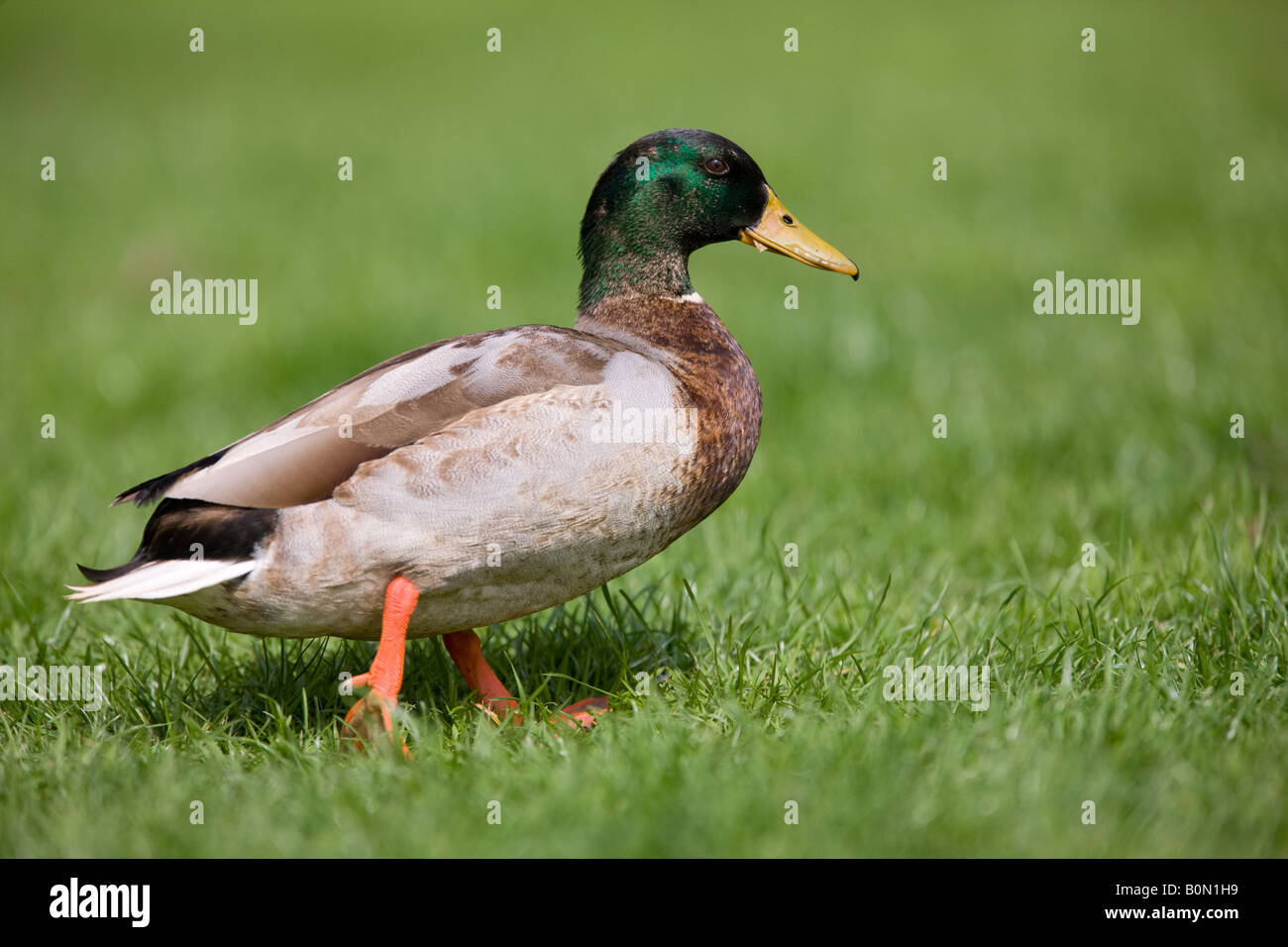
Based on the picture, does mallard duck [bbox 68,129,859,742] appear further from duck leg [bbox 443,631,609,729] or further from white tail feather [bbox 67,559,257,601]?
duck leg [bbox 443,631,609,729]

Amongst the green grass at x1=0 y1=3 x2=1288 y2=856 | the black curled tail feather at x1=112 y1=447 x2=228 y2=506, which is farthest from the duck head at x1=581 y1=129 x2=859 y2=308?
Answer: the black curled tail feather at x1=112 y1=447 x2=228 y2=506

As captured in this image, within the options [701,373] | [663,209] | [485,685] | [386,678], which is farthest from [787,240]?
[386,678]

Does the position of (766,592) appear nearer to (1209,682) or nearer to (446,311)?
(1209,682)

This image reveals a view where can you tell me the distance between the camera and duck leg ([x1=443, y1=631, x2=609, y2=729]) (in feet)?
10.8

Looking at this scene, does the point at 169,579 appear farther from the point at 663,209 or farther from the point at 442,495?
the point at 663,209

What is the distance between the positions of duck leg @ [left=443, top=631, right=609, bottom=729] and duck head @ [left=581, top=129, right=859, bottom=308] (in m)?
1.02

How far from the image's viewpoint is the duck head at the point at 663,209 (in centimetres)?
339

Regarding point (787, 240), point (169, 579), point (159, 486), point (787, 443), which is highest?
point (787, 240)

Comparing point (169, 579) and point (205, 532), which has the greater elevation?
point (205, 532)

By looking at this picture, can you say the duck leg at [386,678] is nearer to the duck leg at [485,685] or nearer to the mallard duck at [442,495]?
the mallard duck at [442,495]

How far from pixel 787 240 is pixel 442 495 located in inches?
51.6

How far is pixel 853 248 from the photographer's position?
803cm

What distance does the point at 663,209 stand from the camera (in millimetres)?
3406
